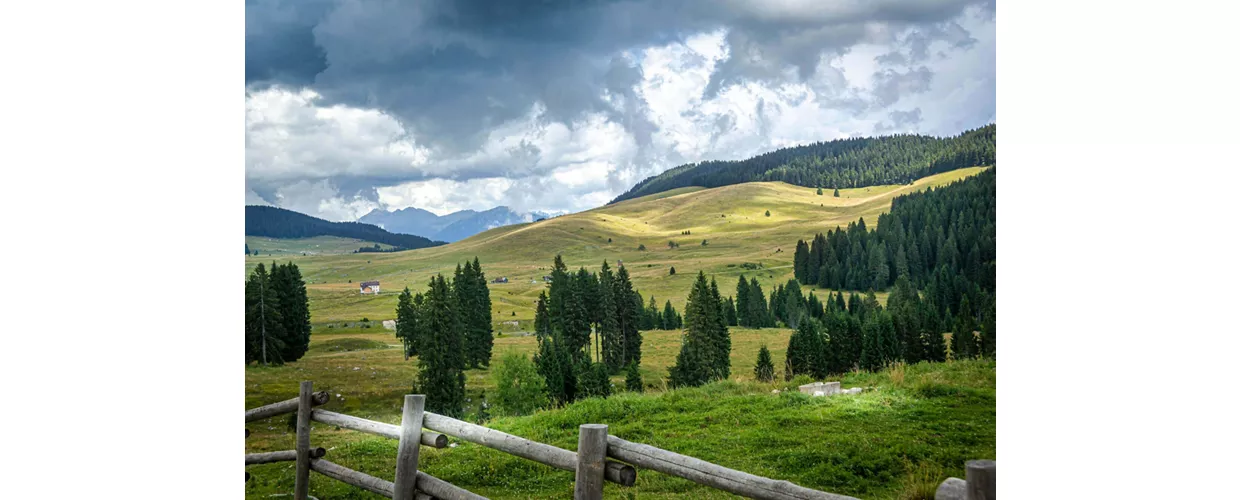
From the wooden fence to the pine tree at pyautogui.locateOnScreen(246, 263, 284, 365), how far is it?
7.40ft

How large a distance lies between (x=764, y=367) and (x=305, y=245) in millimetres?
5055

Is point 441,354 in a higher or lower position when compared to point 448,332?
lower

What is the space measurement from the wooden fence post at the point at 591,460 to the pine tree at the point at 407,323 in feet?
17.5

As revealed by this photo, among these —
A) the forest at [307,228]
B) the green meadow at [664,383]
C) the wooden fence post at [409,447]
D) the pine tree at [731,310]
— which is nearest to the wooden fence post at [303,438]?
the green meadow at [664,383]

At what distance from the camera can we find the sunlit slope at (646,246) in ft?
25.1

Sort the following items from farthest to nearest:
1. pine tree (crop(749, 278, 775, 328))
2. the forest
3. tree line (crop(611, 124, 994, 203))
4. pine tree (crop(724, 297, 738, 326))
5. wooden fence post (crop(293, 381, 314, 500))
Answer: the forest
pine tree (crop(724, 297, 738, 326))
pine tree (crop(749, 278, 775, 328))
tree line (crop(611, 124, 994, 203))
wooden fence post (crop(293, 381, 314, 500))

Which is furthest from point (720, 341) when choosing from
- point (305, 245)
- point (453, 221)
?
point (305, 245)

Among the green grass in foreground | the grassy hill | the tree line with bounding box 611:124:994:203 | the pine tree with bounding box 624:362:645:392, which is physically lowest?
the green grass in foreground

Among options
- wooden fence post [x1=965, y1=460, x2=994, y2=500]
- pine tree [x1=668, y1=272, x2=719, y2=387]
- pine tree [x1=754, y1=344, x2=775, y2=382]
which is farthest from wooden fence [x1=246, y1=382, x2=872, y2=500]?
pine tree [x1=754, y1=344, x2=775, y2=382]

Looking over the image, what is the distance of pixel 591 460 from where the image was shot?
10.8 ft

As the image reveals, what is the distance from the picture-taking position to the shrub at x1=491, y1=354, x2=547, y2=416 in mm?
8047

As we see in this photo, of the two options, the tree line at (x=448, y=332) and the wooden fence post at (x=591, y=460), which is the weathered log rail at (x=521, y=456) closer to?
the wooden fence post at (x=591, y=460)

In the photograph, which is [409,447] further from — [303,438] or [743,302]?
[743,302]

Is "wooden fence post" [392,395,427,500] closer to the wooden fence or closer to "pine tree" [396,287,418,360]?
the wooden fence
